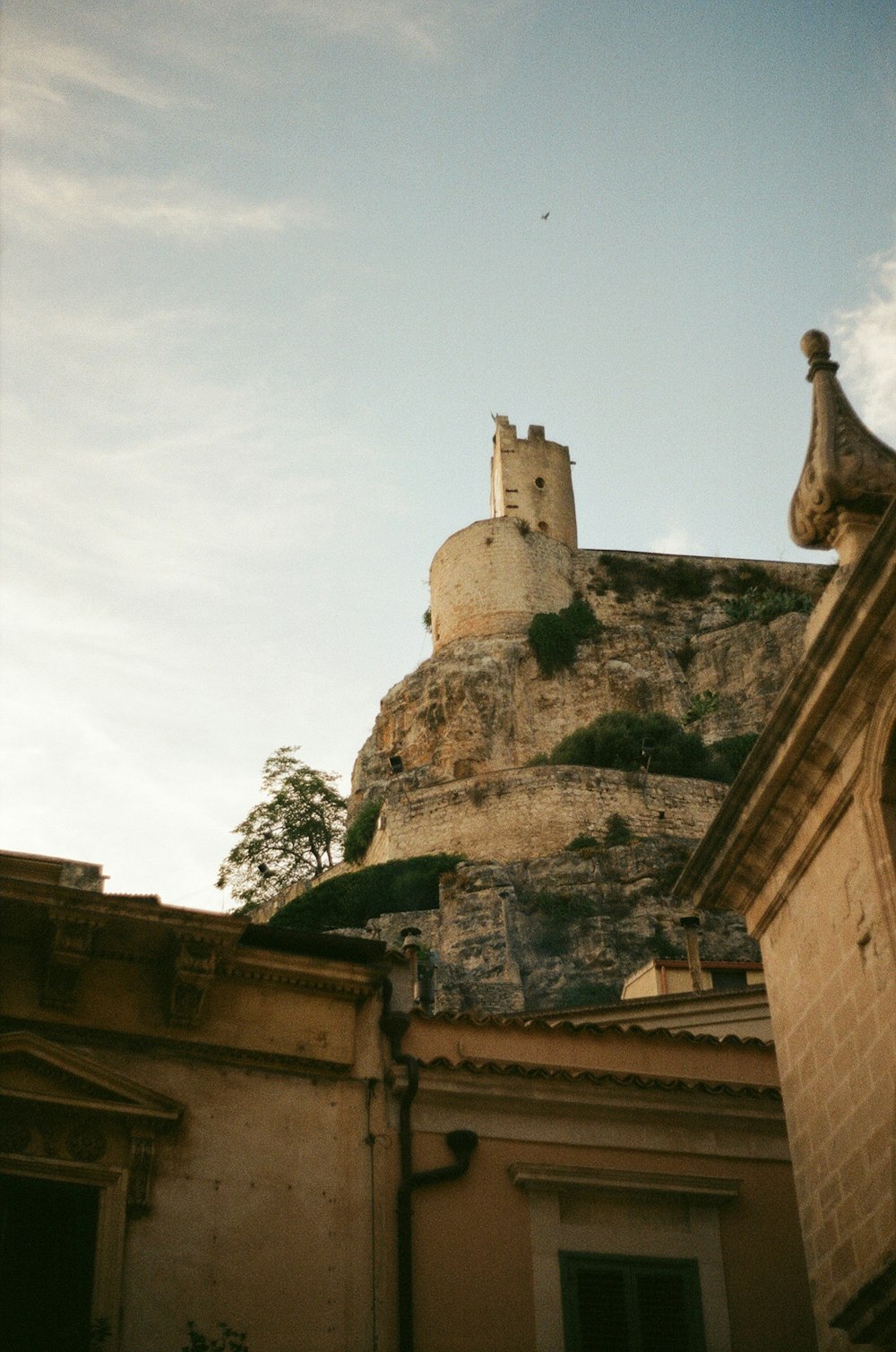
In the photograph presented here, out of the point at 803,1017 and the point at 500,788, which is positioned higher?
the point at 500,788

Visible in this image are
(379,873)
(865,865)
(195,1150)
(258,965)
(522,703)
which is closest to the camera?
(865,865)

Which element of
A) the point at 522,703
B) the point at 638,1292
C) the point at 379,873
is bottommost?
the point at 638,1292

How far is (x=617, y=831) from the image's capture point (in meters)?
51.8

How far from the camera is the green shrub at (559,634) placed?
6406 cm

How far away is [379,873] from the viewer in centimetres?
5131

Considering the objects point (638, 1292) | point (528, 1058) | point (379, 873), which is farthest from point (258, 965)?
point (379, 873)

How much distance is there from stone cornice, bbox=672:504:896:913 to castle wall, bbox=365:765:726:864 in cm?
3919

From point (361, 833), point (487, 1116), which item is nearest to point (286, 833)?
point (361, 833)

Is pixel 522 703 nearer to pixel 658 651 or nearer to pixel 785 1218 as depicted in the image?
pixel 658 651

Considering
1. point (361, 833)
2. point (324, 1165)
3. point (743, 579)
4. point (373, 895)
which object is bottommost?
point (324, 1165)

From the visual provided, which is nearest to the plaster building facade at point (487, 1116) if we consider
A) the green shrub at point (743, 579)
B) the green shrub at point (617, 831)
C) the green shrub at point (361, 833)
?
the green shrub at point (617, 831)

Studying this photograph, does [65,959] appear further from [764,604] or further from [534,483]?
[534,483]

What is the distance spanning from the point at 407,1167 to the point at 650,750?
44477 millimetres

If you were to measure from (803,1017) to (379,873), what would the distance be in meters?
40.3
